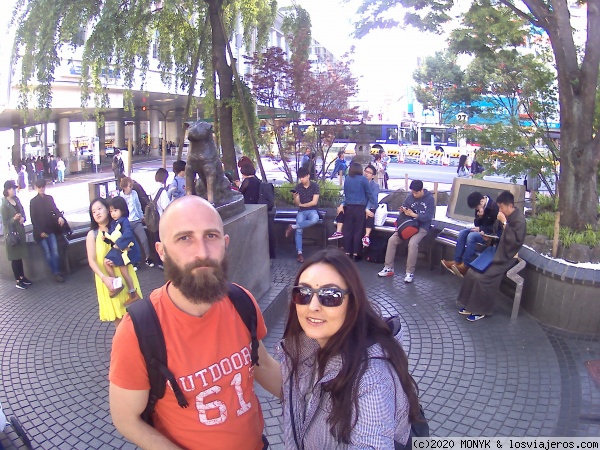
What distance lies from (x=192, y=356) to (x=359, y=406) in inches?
26.8

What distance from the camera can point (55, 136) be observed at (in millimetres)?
32438

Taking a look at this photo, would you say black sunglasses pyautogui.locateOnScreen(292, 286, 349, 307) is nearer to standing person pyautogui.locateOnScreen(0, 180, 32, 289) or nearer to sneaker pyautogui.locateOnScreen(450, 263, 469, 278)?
sneaker pyautogui.locateOnScreen(450, 263, 469, 278)

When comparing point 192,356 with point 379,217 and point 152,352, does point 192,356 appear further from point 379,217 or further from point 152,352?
point 379,217

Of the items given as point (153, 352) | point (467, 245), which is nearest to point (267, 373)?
point (153, 352)

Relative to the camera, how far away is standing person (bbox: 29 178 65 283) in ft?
25.7

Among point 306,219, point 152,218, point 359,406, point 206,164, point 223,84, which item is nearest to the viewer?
point 359,406

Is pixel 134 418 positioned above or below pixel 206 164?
below

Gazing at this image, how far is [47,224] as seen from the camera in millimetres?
7879

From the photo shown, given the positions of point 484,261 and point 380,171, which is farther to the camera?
point 380,171

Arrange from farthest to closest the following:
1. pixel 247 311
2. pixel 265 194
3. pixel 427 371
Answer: pixel 265 194, pixel 427 371, pixel 247 311

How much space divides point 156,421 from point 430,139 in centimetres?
3811

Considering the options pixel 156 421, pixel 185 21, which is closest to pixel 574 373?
pixel 156 421

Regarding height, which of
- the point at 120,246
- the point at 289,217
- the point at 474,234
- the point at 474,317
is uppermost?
the point at 120,246

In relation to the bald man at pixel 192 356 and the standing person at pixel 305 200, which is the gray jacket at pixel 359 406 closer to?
the bald man at pixel 192 356
